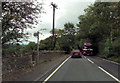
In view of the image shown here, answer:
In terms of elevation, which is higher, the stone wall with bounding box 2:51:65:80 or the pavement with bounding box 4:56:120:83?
the stone wall with bounding box 2:51:65:80

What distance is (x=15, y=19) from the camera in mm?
7812

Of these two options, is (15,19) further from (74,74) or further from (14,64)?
(74,74)

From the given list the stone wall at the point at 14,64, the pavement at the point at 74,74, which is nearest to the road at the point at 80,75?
the pavement at the point at 74,74

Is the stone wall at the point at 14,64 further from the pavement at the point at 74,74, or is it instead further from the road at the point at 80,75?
the road at the point at 80,75

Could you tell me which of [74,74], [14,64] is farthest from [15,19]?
[74,74]

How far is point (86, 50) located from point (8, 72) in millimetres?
35852

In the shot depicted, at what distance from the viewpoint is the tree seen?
7.58 meters

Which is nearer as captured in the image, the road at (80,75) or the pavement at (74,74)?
the pavement at (74,74)

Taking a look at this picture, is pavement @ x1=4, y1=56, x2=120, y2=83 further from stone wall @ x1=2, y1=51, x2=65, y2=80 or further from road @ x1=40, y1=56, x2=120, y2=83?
stone wall @ x1=2, y1=51, x2=65, y2=80

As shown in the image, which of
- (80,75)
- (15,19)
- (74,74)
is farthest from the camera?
(74,74)

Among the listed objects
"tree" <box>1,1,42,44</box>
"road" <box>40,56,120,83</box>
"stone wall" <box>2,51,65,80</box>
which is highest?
"tree" <box>1,1,42,44</box>

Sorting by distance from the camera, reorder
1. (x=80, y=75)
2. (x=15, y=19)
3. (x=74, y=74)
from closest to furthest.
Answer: (x=15, y=19) → (x=80, y=75) → (x=74, y=74)

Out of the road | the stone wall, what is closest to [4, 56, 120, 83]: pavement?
the road

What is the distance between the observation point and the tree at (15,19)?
7580 millimetres
